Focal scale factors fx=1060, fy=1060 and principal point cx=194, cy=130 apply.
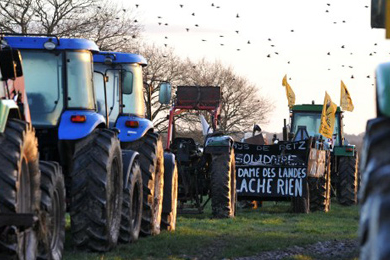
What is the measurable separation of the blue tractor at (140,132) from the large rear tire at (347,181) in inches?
449

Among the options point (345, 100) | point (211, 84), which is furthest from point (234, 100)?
point (345, 100)

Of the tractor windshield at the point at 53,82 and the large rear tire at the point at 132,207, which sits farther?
the large rear tire at the point at 132,207

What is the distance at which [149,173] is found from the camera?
1429cm

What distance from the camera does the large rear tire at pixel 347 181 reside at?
26797 millimetres

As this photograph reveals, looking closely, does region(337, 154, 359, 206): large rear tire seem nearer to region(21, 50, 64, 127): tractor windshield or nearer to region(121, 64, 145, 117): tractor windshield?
region(121, 64, 145, 117): tractor windshield

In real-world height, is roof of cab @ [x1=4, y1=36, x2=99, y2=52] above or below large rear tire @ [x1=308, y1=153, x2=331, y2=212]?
above

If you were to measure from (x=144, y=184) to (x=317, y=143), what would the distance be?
989 cm

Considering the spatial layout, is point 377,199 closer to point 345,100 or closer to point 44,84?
point 44,84

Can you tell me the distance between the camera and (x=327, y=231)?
1670 centimetres

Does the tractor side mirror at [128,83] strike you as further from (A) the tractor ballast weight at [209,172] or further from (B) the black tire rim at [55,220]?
(A) the tractor ballast weight at [209,172]

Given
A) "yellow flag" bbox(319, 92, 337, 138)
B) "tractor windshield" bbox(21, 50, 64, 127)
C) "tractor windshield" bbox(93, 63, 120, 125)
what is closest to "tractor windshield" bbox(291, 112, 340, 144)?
"yellow flag" bbox(319, 92, 337, 138)

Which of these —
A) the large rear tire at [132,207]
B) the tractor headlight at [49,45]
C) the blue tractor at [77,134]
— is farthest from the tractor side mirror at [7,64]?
the large rear tire at [132,207]

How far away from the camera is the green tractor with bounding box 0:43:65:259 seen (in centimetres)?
831

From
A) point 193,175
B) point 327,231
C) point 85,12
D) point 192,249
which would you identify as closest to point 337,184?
point 193,175
